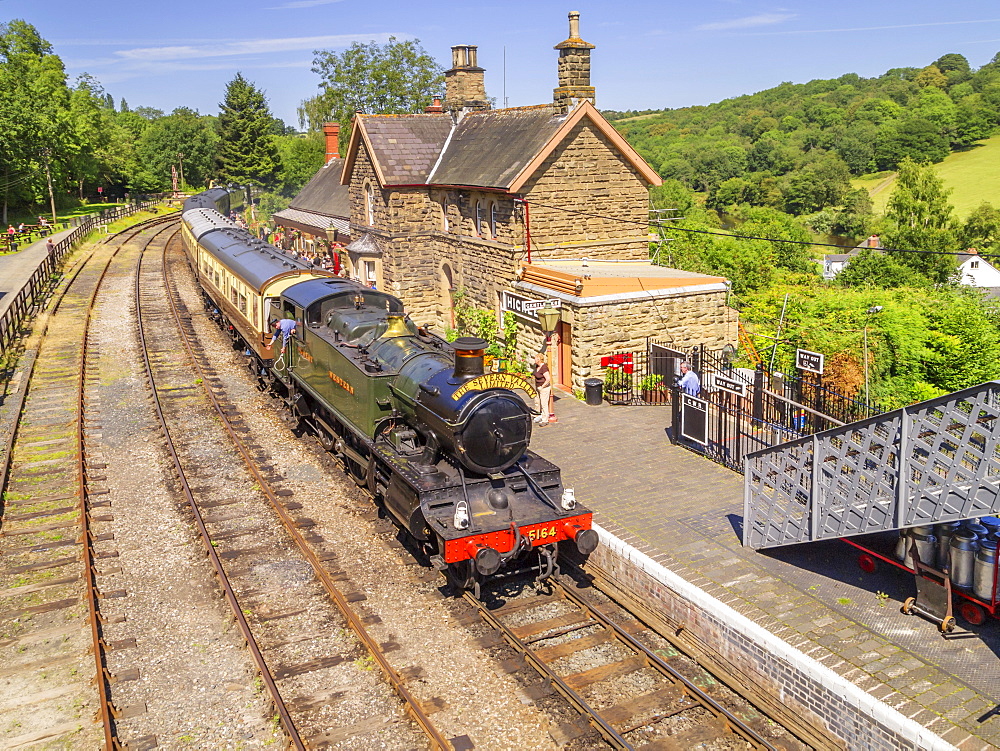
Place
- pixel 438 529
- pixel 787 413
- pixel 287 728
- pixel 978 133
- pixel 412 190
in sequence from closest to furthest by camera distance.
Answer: pixel 287 728 < pixel 438 529 < pixel 787 413 < pixel 412 190 < pixel 978 133

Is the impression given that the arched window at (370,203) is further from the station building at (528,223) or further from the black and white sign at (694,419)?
the black and white sign at (694,419)

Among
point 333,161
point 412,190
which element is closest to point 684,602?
point 412,190

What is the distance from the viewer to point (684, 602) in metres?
9.72

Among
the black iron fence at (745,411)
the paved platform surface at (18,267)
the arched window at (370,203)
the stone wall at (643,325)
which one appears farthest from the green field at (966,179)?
the paved platform surface at (18,267)

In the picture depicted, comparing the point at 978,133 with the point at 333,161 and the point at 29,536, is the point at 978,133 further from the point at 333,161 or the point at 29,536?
the point at 29,536

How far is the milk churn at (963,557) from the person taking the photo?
862 centimetres

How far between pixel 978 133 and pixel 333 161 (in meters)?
88.8

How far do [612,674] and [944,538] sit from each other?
3937mm

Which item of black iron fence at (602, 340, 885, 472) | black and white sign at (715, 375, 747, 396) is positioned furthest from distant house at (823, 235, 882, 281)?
black and white sign at (715, 375, 747, 396)

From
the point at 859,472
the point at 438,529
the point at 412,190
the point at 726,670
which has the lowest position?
the point at 726,670

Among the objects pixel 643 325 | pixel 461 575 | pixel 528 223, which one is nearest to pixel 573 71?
pixel 528 223

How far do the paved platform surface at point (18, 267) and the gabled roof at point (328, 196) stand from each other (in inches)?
509

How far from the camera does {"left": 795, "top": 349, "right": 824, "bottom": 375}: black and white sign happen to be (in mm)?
14281

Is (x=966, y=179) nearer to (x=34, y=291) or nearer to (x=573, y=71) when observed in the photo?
(x=573, y=71)
